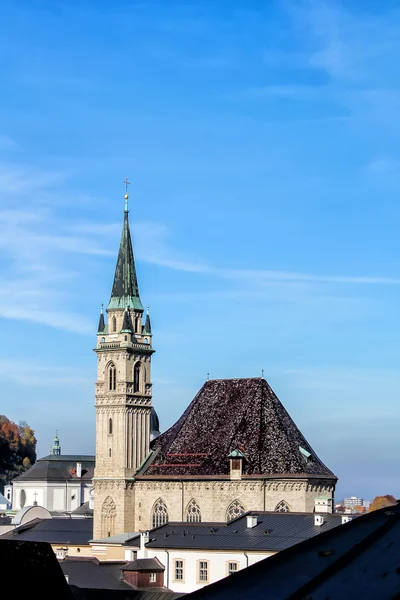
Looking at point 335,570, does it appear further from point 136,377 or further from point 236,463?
point 136,377

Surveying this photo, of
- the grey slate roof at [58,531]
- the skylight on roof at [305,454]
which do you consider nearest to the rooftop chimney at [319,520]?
the skylight on roof at [305,454]

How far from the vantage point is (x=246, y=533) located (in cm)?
6681

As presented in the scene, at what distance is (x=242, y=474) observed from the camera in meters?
78.3

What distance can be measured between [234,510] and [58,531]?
20.1 m

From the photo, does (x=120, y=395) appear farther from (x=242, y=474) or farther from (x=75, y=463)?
(x=75, y=463)

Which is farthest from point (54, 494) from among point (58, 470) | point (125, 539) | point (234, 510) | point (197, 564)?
point (197, 564)

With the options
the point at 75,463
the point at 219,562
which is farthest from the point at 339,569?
the point at 75,463

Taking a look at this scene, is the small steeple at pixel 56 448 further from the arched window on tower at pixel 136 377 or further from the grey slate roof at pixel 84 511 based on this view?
the arched window on tower at pixel 136 377

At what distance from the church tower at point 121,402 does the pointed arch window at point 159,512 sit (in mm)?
1757

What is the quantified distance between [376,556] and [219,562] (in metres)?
61.7

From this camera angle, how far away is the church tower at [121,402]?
81.8 metres

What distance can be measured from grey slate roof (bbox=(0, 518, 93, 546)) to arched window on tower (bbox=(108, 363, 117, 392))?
10.4 m

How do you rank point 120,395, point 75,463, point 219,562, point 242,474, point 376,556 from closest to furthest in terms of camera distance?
point 376,556, point 219,562, point 242,474, point 120,395, point 75,463

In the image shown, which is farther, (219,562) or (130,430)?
(130,430)
